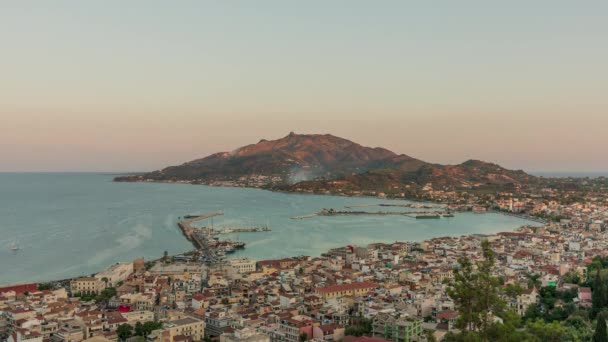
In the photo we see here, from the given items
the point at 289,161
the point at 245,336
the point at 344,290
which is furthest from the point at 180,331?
the point at 289,161

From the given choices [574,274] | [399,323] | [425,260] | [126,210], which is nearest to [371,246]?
[425,260]

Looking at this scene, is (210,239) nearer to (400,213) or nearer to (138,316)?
(138,316)

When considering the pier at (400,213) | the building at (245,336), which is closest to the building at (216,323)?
the building at (245,336)

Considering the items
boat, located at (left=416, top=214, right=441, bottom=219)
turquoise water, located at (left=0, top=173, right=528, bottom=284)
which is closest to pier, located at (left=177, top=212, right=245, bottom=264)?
turquoise water, located at (left=0, top=173, right=528, bottom=284)

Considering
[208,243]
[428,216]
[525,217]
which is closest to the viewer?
→ [208,243]

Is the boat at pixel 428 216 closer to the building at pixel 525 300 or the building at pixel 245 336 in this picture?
the building at pixel 525 300

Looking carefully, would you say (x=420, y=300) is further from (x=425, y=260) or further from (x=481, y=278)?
(x=425, y=260)

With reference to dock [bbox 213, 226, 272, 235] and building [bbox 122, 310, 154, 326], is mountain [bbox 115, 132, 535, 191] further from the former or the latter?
building [bbox 122, 310, 154, 326]
